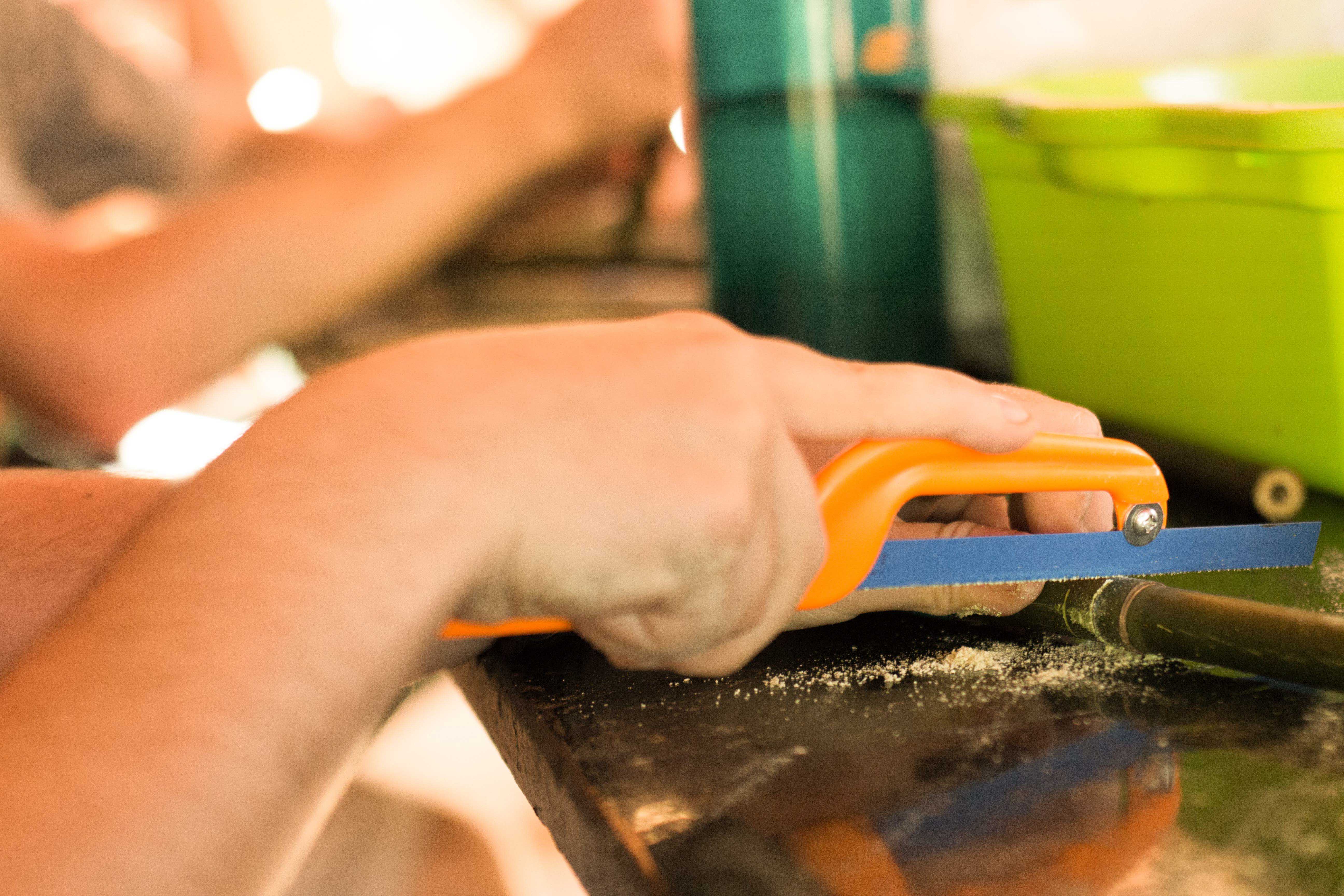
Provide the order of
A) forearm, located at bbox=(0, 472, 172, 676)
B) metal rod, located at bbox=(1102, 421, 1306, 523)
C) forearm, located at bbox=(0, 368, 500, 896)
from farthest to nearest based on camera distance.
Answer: metal rod, located at bbox=(1102, 421, 1306, 523) → forearm, located at bbox=(0, 472, 172, 676) → forearm, located at bbox=(0, 368, 500, 896)

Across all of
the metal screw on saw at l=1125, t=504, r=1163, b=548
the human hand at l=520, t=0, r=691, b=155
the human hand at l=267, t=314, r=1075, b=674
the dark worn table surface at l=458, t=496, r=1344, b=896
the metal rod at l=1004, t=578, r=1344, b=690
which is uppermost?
the human hand at l=520, t=0, r=691, b=155

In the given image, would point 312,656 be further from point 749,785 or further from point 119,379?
point 119,379

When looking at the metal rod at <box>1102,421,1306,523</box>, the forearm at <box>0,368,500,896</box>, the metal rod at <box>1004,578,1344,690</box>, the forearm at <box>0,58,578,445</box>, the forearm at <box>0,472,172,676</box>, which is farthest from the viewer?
the forearm at <box>0,58,578,445</box>

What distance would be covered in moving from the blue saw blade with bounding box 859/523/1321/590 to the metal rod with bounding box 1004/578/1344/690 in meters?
0.01

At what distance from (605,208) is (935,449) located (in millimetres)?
1047

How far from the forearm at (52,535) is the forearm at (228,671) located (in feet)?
0.59

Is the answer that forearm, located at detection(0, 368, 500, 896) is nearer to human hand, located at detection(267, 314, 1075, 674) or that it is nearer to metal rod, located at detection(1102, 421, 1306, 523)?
human hand, located at detection(267, 314, 1075, 674)

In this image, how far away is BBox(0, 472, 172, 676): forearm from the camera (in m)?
0.49

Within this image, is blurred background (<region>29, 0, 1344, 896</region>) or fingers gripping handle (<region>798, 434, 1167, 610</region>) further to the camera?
blurred background (<region>29, 0, 1344, 896</region>)

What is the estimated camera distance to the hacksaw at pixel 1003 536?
1.33 feet

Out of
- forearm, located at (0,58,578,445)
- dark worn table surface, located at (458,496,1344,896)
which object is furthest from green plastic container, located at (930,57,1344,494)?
forearm, located at (0,58,578,445)

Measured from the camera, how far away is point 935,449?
1.37 ft

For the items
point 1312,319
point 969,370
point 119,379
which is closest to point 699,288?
point 969,370

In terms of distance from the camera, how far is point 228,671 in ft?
0.94
